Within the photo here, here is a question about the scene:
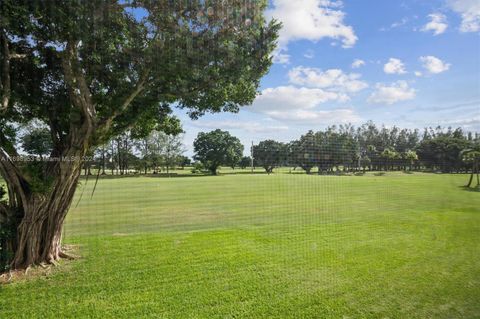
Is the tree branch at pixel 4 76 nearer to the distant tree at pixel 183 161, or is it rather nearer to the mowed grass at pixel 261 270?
the mowed grass at pixel 261 270

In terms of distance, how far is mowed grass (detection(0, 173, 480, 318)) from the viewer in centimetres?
345

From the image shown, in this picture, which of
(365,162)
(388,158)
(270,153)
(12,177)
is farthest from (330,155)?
(12,177)

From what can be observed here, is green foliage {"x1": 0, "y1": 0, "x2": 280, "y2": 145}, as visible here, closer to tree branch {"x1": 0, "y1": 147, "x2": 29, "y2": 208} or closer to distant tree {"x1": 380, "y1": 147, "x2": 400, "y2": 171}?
tree branch {"x1": 0, "y1": 147, "x2": 29, "y2": 208}

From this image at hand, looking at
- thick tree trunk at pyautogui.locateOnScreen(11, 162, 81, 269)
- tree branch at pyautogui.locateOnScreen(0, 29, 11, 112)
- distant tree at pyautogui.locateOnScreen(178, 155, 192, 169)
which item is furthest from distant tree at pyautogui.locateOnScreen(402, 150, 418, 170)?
distant tree at pyautogui.locateOnScreen(178, 155, 192, 169)

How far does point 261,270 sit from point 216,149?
3797cm

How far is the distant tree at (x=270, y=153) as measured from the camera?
11.2 metres

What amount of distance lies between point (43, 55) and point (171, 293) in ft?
13.2

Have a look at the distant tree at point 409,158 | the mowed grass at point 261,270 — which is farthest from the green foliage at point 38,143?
the distant tree at point 409,158

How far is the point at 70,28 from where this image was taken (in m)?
3.65

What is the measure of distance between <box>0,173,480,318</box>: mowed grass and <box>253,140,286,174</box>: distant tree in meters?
2.96

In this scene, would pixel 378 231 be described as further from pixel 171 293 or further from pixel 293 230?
pixel 171 293

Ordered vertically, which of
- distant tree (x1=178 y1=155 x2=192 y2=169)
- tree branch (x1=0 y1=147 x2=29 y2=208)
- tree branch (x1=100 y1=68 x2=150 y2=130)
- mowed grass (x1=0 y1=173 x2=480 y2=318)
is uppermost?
tree branch (x1=100 y1=68 x2=150 y2=130)

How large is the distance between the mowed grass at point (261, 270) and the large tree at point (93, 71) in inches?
47.3

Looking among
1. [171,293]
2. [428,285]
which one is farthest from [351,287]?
[171,293]
